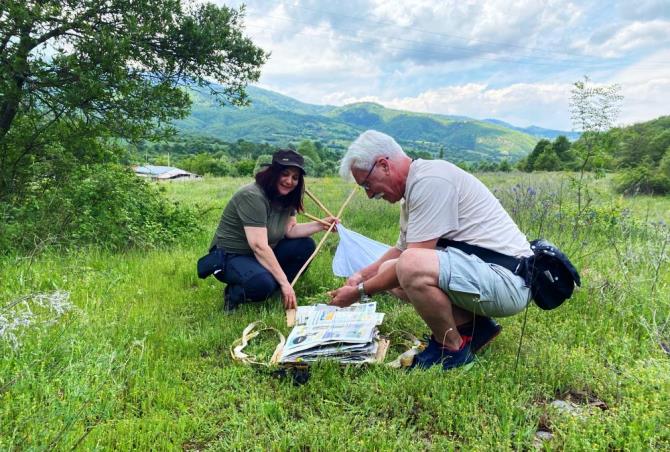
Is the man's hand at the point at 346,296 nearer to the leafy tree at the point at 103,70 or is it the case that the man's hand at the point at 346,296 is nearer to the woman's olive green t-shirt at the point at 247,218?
the woman's olive green t-shirt at the point at 247,218

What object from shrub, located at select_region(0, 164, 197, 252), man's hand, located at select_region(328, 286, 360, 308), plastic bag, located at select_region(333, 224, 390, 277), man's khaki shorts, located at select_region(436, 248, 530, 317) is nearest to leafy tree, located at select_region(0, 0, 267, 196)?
shrub, located at select_region(0, 164, 197, 252)

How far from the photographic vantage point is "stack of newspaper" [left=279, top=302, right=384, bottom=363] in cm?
293

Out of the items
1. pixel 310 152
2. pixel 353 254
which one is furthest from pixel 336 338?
pixel 310 152

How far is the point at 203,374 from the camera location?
2.89 m

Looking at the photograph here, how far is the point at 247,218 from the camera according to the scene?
3.92 meters

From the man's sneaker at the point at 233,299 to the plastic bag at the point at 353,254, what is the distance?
1061mm

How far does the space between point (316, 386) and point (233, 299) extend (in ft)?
5.36

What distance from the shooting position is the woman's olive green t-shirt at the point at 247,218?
12.9 ft

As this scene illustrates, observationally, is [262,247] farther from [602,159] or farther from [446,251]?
[602,159]

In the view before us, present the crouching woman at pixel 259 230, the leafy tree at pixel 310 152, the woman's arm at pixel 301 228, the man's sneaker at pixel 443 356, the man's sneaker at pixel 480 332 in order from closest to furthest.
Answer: the man's sneaker at pixel 443 356
the man's sneaker at pixel 480 332
the crouching woman at pixel 259 230
the woman's arm at pixel 301 228
the leafy tree at pixel 310 152

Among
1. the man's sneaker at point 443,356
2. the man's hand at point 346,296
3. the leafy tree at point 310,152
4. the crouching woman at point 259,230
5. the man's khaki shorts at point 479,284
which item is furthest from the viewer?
the leafy tree at point 310,152

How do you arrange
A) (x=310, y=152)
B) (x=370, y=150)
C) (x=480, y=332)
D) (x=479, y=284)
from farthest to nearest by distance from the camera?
(x=310, y=152) → (x=480, y=332) → (x=370, y=150) → (x=479, y=284)

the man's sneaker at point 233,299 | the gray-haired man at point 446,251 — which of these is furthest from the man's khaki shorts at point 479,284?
the man's sneaker at point 233,299

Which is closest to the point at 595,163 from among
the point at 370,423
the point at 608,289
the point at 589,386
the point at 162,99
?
the point at 608,289
